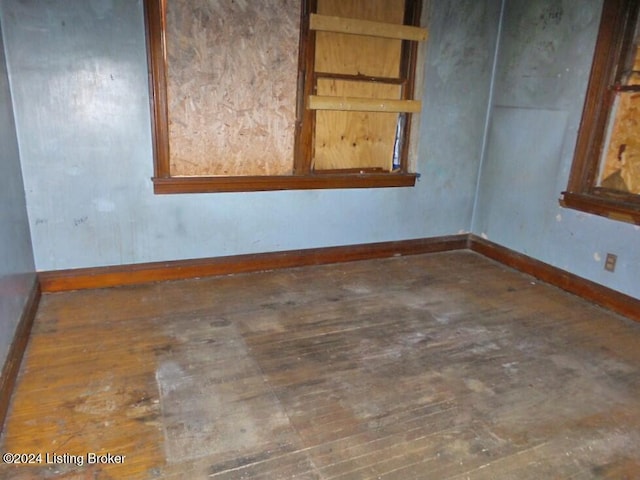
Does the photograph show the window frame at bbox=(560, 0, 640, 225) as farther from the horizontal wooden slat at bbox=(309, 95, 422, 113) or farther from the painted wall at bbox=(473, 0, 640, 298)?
the horizontal wooden slat at bbox=(309, 95, 422, 113)

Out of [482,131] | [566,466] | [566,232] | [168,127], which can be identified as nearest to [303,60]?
[168,127]

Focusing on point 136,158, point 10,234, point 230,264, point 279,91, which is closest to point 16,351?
point 10,234

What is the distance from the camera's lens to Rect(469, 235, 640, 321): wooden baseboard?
124 inches

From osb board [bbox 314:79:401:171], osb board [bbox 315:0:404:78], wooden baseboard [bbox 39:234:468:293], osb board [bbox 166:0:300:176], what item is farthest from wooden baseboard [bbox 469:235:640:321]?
osb board [bbox 166:0:300:176]

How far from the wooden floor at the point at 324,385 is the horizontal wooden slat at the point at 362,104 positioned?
1.36 meters

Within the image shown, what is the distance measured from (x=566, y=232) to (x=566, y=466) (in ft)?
7.19

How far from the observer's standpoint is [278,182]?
357cm

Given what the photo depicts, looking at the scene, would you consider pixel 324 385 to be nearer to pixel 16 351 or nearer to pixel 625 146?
pixel 16 351

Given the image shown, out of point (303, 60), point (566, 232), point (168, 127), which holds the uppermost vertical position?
point (303, 60)

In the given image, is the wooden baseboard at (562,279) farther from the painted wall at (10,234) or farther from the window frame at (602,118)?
the painted wall at (10,234)

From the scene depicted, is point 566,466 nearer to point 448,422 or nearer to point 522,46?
point 448,422

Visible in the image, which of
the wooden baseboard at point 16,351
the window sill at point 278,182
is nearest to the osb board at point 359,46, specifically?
the window sill at point 278,182

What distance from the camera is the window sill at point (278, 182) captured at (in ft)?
10.8

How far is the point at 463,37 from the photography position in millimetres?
3883
